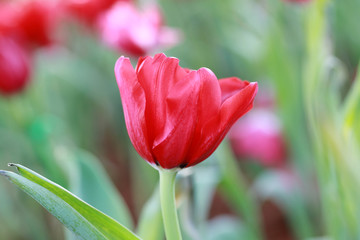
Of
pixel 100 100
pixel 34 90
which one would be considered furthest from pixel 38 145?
pixel 100 100

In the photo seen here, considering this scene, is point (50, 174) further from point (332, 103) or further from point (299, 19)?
point (299, 19)

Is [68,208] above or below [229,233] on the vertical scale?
above

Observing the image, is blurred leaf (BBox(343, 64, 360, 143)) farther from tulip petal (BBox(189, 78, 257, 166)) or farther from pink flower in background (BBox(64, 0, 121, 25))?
pink flower in background (BBox(64, 0, 121, 25))

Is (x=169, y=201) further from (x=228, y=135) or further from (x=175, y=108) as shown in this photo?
(x=228, y=135)

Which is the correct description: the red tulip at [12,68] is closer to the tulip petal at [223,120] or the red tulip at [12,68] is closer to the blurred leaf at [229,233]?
the blurred leaf at [229,233]

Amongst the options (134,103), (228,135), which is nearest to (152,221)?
(134,103)

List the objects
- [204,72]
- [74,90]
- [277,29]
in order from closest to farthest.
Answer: [204,72] < [277,29] < [74,90]
